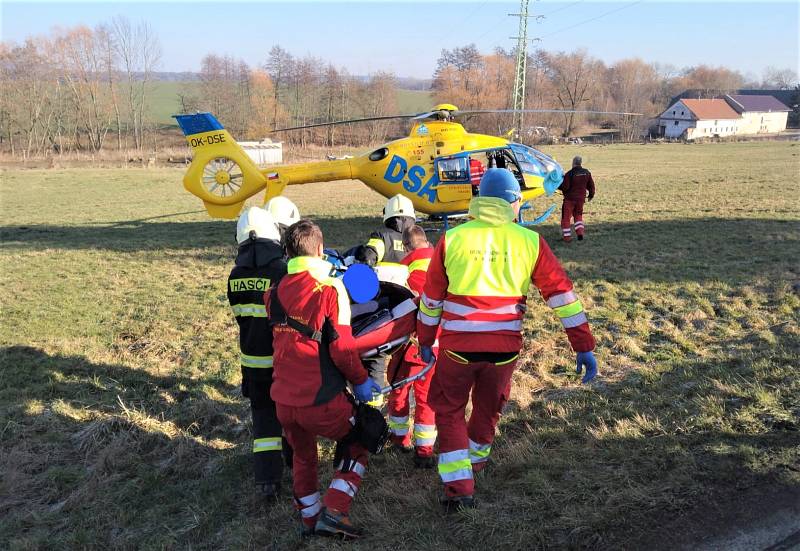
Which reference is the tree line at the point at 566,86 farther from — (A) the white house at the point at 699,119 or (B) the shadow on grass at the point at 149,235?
(B) the shadow on grass at the point at 149,235

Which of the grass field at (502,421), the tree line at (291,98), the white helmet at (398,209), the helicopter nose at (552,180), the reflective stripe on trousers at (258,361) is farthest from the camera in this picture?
the tree line at (291,98)

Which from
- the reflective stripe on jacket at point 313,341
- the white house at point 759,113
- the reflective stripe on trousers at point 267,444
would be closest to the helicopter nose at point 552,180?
the reflective stripe on trousers at point 267,444

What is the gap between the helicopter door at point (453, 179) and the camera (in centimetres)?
1249

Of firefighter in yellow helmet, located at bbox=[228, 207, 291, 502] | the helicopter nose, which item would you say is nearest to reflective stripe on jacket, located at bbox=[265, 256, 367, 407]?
Answer: firefighter in yellow helmet, located at bbox=[228, 207, 291, 502]

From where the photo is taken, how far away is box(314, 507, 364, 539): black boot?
3.26 meters

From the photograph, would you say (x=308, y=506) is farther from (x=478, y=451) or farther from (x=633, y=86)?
(x=633, y=86)

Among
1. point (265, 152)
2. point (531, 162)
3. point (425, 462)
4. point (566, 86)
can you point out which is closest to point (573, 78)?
point (566, 86)

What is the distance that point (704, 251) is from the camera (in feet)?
33.6

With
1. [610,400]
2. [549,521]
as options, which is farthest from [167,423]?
[610,400]

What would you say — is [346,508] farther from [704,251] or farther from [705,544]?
[704,251]

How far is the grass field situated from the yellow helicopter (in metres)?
1.99

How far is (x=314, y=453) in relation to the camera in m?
3.48

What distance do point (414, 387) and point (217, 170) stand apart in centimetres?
1028

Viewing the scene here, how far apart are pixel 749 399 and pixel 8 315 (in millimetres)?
10160
